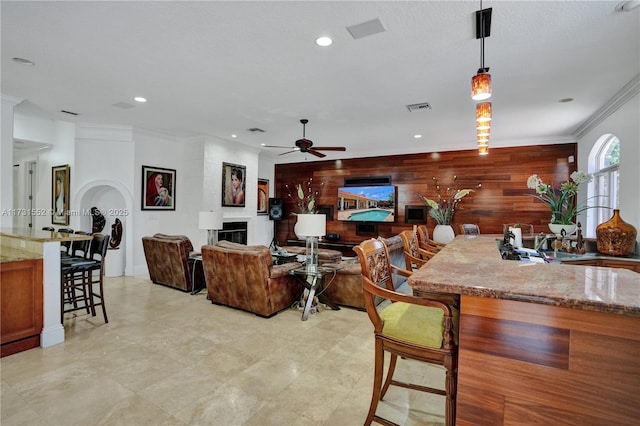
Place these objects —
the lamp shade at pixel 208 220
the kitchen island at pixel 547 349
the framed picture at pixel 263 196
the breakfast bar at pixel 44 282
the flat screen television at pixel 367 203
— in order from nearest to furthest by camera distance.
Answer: the kitchen island at pixel 547 349 → the breakfast bar at pixel 44 282 → the lamp shade at pixel 208 220 → the flat screen television at pixel 367 203 → the framed picture at pixel 263 196

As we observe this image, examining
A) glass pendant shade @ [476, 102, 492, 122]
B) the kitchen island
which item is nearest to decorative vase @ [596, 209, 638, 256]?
glass pendant shade @ [476, 102, 492, 122]

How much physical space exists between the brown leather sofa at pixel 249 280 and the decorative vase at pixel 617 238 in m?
3.27

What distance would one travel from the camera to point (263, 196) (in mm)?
9273

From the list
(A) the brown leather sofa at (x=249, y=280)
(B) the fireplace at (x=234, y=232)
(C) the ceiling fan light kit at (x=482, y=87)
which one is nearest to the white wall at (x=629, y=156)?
(C) the ceiling fan light kit at (x=482, y=87)

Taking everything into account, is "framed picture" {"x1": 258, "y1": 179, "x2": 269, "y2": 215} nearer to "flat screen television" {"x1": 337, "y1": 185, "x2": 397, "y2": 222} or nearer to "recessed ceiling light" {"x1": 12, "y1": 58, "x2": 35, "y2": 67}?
"flat screen television" {"x1": 337, "y1": 185, "x2": 397, "y2": 222}

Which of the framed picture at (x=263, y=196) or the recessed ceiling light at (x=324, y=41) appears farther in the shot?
the framed picture at (x=263, y=196)

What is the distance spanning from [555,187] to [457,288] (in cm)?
667

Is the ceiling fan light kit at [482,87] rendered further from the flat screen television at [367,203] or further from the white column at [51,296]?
the flat screen television at [367,203]

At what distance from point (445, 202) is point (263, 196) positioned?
4.98 meters

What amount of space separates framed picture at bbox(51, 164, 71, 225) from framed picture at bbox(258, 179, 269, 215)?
4.38 m

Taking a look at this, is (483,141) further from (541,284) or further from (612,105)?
(612,105)

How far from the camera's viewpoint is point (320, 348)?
9.74 feet

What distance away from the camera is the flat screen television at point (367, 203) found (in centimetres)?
781

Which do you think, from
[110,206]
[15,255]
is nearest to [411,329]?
[15,255]
